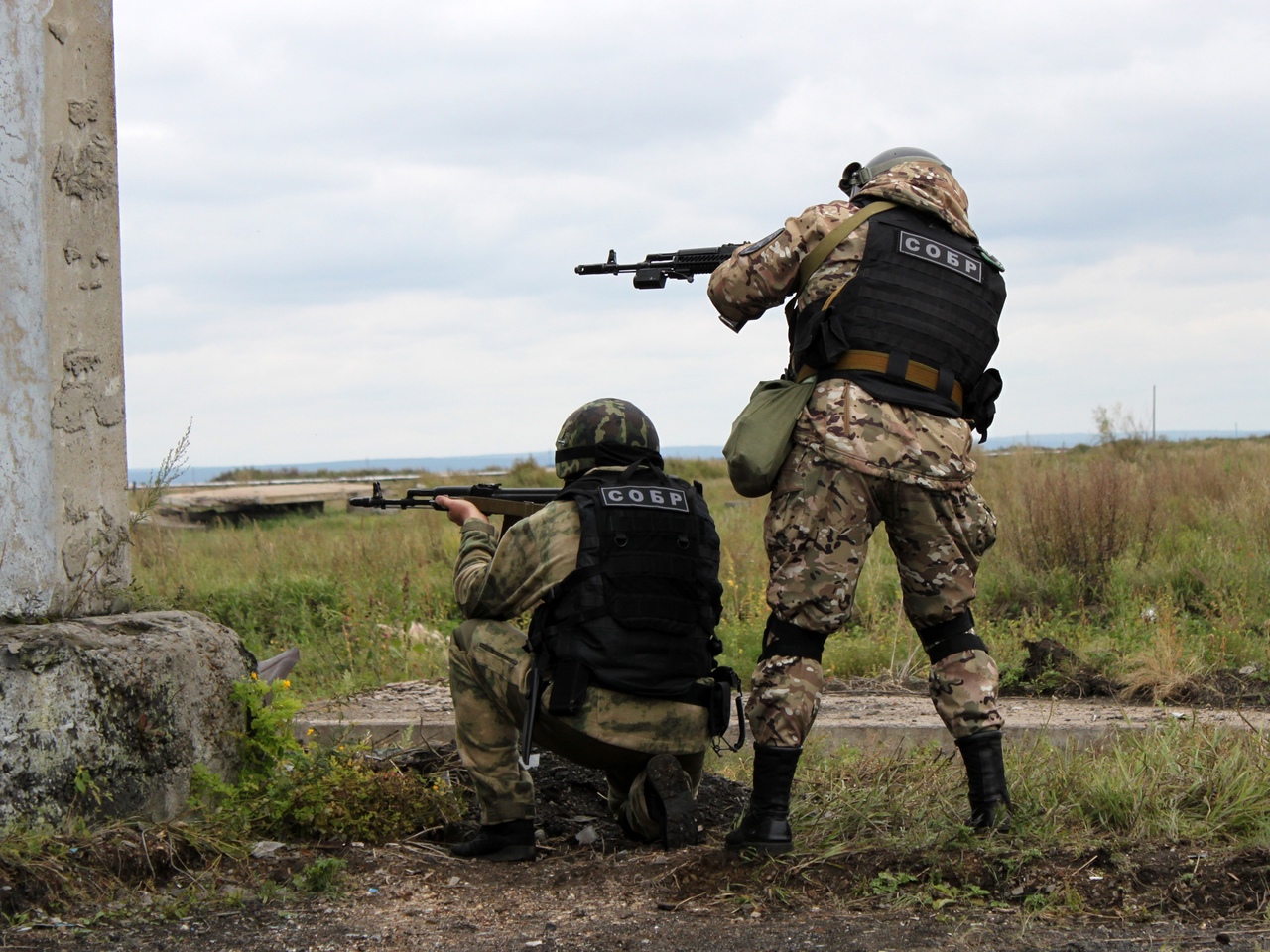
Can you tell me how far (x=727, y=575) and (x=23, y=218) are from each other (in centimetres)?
580

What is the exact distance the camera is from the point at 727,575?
858 cm

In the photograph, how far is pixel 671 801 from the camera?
3621 millimetres

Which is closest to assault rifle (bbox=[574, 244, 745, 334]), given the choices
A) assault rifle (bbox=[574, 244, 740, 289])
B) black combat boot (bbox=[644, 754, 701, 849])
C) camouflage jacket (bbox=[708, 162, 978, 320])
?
assault rifle (bbox=[574, 244, 740, 289])

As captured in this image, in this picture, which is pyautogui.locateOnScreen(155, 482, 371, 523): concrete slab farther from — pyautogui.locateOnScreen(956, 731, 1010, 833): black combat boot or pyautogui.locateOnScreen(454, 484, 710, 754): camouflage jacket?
pyautogui.locateOnScreen(956, 731, 1010, 833): black combat boot

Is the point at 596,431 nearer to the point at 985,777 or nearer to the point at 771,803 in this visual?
the point at 771,803

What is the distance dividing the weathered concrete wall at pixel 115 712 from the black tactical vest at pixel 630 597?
1.05 metres

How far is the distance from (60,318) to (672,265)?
6.47 ft

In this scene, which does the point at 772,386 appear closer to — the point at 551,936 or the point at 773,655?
the point at 773,655

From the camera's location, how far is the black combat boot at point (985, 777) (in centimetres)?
338

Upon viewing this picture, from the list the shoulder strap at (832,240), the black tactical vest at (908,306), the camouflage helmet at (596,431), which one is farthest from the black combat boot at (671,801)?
the shoulder strap at (832,240)

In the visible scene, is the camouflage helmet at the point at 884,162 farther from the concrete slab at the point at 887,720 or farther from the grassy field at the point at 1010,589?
the grassy field at the point at 1010,589

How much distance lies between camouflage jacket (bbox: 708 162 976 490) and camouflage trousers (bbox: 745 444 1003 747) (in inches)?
2.1

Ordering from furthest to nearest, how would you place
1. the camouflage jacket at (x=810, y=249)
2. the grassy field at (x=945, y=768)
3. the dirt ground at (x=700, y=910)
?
the camouflage jacket at (x=810, y=249)
the grassy field at (x=945, y=768)
the dirt ground at (x=700, y=910)

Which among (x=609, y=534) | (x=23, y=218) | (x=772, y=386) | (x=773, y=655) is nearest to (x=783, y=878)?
(x=773, y=655)
